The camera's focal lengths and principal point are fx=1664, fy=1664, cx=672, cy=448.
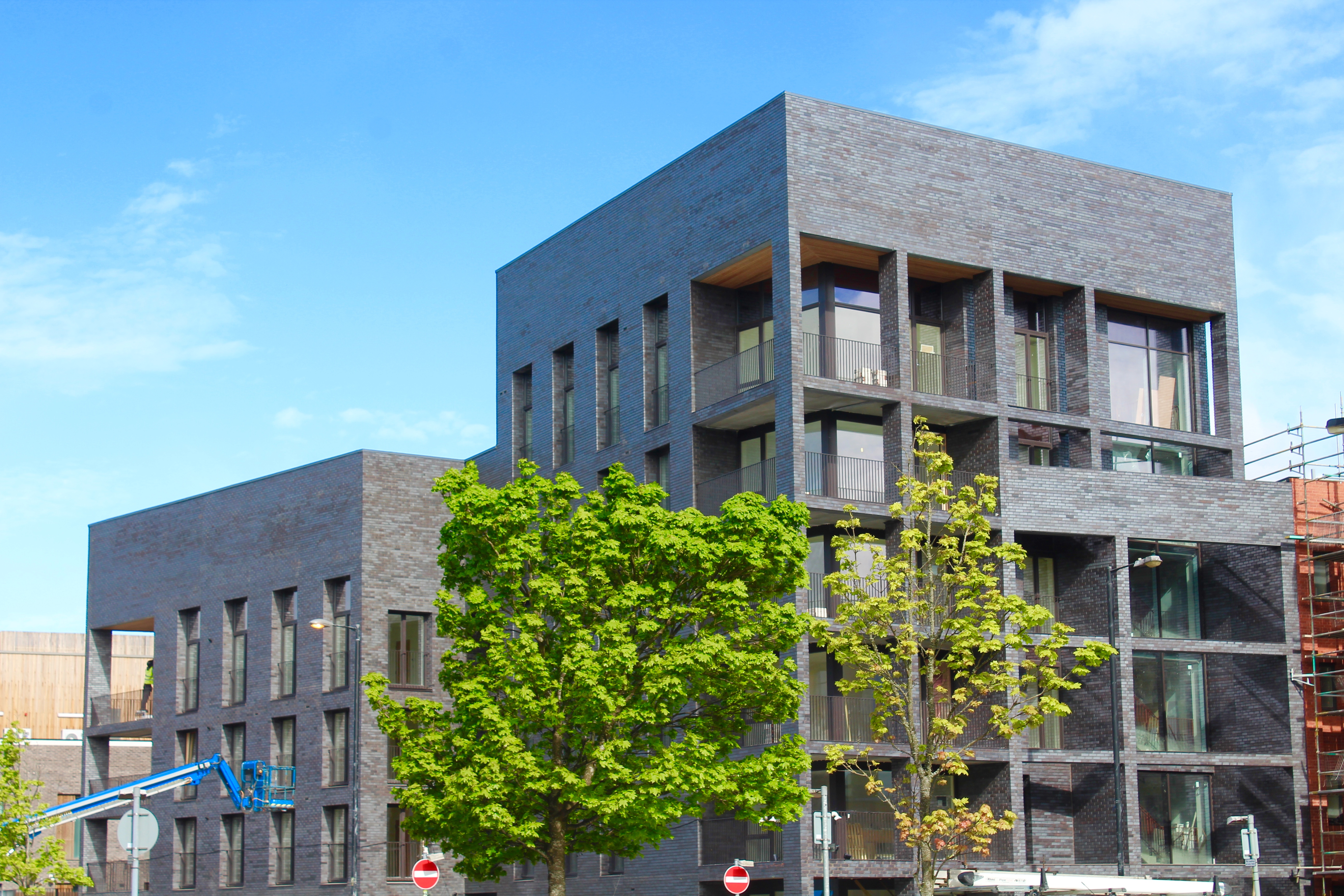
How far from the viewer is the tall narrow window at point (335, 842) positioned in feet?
167

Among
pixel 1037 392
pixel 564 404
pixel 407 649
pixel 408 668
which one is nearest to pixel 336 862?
pixel 408 668

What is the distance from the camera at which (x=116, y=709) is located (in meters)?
62.2

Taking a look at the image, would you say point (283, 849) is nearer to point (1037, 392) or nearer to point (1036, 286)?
point (1037, 392)

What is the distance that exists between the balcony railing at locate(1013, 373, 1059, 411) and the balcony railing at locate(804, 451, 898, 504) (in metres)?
5.75

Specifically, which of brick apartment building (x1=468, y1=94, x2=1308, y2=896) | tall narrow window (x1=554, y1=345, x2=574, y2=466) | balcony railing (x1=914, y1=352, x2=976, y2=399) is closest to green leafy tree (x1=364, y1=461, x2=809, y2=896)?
brick apartment building (x1=468, y1=94, x2=1308, y2=896)

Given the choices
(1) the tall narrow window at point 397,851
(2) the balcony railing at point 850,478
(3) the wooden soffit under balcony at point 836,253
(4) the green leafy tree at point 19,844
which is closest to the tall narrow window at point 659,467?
(2) the balcony railing at point 850,478

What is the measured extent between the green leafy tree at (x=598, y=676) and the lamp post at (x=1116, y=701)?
8.24 metres

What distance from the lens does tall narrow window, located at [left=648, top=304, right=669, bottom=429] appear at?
45844mm

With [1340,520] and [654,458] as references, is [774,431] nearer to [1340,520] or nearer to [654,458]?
[654,458]

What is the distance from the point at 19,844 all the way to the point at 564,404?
75.8 ft

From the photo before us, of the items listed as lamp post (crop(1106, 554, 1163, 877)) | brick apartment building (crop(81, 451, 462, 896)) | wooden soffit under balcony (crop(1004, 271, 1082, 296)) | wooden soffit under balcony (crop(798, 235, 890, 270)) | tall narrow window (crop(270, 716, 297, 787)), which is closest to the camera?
lamp post (crop(1106, 554, 1163, 877))

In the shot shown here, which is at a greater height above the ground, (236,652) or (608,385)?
(608,385)

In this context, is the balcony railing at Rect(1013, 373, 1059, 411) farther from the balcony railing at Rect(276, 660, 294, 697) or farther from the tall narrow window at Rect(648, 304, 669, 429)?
the balcony railing at Rect(276, 660, 294, 697)

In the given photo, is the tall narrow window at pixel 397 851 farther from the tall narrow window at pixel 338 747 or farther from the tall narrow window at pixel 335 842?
the tall narrow window at pixel 338 747
